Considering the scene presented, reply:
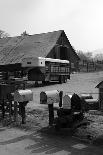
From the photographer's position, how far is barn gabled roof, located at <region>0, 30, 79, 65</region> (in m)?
32.9

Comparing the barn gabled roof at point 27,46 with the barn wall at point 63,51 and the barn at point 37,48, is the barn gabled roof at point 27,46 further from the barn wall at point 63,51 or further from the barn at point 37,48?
the barn wall at point 63,51

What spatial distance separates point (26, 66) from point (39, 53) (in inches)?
169

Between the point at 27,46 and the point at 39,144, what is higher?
the point at 27,46

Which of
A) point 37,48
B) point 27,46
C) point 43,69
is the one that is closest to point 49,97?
point 43,69

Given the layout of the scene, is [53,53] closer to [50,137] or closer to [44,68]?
[44,68]

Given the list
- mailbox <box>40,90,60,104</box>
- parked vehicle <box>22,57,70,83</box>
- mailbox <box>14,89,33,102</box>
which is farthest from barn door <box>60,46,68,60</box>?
mailbox <box>40,90,60,104</box>

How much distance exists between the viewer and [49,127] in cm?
881

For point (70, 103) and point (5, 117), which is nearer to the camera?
point (70, 103)

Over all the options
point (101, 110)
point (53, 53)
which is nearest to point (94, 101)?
point (101, 110)

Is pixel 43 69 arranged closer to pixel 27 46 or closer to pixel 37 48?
pixel 37 48

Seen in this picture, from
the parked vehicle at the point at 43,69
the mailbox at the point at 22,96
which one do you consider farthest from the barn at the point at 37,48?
the mailbox at the point at 22,96

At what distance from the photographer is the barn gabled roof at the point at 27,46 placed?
32.9 m

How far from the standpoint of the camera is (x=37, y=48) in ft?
111

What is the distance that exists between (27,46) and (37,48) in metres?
2.37
